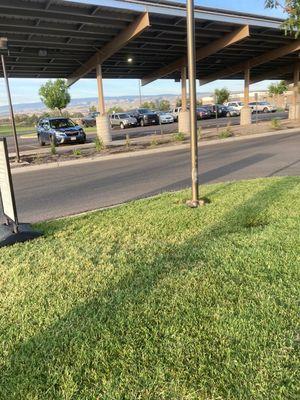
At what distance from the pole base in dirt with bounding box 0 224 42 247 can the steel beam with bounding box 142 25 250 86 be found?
19.2 metres

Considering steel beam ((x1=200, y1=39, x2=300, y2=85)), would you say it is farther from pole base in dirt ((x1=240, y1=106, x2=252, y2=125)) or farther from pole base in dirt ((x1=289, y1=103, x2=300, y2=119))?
pole base in dirt ((x1=289, y1=103, x2=300, y2=119))

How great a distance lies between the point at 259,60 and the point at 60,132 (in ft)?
55.1

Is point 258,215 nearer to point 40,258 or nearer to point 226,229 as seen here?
point 226,229

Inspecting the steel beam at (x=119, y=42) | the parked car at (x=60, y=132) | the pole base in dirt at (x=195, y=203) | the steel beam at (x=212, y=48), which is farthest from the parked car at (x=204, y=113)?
the pole base in dirt at (x=195, y=203)

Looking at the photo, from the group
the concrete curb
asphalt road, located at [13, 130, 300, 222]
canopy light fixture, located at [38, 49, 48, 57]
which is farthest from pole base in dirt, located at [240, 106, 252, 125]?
canopy light fixture, located at [38, 49, 48, 57]

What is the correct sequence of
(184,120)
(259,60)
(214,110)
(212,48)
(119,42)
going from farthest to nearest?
(214,110) → (259,60) → (184,120) → (212,48) → (119,42)

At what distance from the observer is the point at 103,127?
22.0 m

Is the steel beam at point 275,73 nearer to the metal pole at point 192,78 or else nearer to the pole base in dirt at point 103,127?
the pole base in dirt at point 103,127

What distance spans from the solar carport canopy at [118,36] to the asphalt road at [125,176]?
21.7 ft

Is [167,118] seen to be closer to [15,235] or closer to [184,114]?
[184,114]

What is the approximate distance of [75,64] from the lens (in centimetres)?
2539

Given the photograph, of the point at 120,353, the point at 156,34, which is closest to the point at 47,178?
the point at 120,353

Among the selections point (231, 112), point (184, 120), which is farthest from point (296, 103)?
point (231, 112)

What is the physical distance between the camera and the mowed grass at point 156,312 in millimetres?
2344
